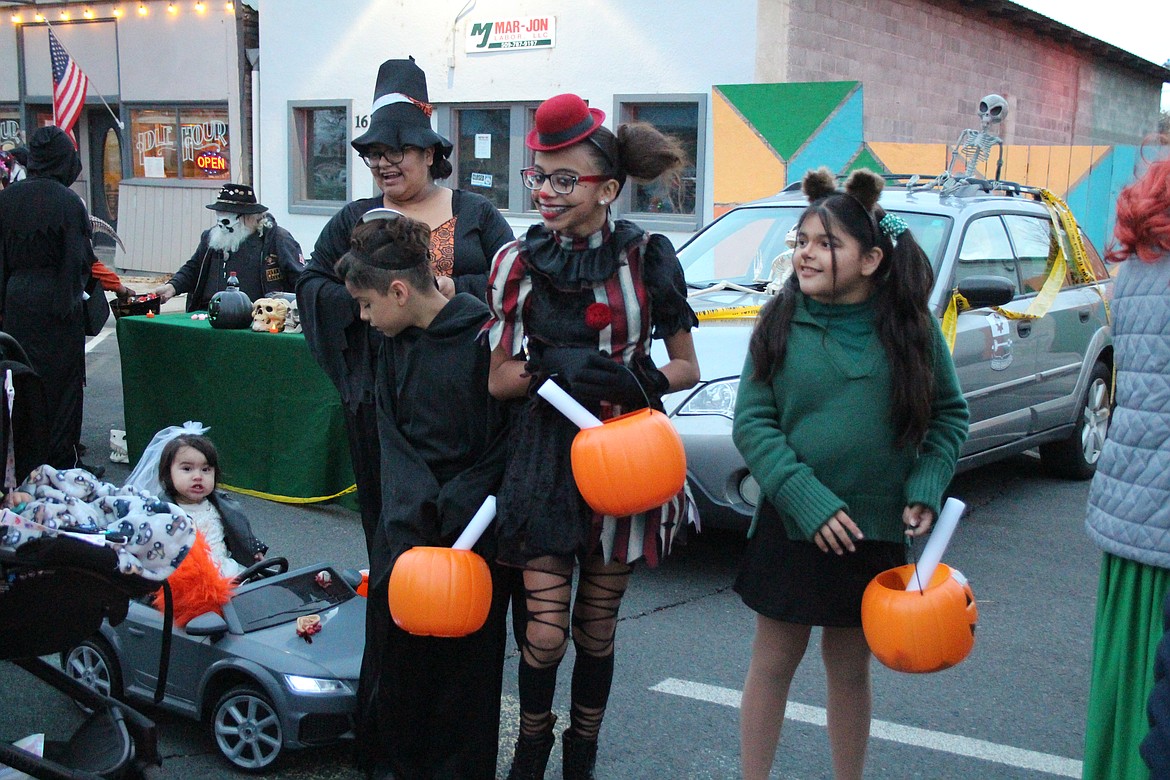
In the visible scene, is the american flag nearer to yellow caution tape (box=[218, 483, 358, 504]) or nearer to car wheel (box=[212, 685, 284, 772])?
yellow caution tape (box=[218, 483, 358, 504])

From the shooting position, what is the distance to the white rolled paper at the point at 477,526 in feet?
9.40

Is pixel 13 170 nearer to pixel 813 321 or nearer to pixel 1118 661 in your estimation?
pixel 813 321

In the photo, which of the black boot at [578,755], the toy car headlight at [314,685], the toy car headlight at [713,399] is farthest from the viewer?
the toy car headlight at [713,399]

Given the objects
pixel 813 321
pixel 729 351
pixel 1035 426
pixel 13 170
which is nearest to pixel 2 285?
pixel 13 170

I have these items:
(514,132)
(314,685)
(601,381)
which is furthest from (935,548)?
(514,132)

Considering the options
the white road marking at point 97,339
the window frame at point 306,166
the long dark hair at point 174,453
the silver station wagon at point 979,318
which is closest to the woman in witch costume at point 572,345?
the long dark hair at point 174,453

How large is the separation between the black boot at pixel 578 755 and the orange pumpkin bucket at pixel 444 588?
475 millimetres

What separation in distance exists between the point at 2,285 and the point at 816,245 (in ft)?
17.6

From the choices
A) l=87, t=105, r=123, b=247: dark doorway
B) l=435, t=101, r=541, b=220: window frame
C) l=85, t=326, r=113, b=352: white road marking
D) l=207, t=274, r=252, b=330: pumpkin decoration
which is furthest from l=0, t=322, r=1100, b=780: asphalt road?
l=87, t=105, r=123, b=247: dark doorway

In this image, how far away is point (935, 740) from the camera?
372 centimetres

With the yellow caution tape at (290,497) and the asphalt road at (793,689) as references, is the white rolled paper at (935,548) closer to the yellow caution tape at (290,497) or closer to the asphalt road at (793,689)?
the asphalt road at (793,689)

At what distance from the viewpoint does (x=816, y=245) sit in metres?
2.83

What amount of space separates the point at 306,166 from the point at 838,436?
14.8 meters

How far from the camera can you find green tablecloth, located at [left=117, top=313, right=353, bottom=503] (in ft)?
20.2
